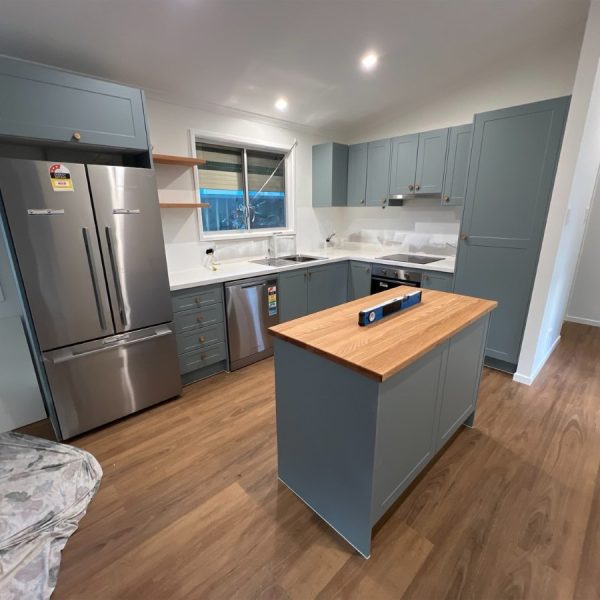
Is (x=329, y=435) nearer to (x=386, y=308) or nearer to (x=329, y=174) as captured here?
(x=386, y=308)

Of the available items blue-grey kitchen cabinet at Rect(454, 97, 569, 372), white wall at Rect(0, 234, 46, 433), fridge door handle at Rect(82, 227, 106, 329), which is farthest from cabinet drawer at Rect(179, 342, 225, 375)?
blue-grey kitchen cabinet at Rect(454, 97, 569, 372)

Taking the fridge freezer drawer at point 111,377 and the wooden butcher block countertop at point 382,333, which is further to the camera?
the fridge freezer drawer at point 111,377

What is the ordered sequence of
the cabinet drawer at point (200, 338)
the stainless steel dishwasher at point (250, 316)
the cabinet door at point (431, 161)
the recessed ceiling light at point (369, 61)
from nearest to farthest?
the recessed ceiling light at point (369, 61), the cabinet drawer at point (200, 338), the stainless steel dishwasher at point (250, 316), the cabinet door at point (431, 161)

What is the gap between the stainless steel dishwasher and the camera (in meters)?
2.81

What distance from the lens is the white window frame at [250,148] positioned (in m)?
3.03

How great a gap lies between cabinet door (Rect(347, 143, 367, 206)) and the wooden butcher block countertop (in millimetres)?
2441

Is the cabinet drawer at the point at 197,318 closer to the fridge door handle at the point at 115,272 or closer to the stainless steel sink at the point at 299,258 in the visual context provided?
the fridge door handle at the point at 115,272

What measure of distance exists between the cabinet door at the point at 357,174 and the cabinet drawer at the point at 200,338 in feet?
7.94

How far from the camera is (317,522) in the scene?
1.49 metres

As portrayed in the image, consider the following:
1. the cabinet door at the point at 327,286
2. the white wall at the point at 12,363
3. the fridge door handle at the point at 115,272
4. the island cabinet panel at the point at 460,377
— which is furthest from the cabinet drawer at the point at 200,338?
the island cabinet panel at the point at 460,377

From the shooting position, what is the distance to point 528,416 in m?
2.23

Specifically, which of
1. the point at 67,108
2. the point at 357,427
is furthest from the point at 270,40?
the point at 357,427

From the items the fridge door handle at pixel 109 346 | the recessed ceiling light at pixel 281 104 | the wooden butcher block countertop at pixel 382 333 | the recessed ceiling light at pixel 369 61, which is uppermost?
the recessed ceiling light at pixel 369 61

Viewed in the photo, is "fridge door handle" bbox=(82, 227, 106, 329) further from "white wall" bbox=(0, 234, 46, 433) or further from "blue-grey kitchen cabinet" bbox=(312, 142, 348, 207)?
"blue-grey kitchen cabinet" bbox=(312, 142, 348, 207)
